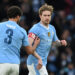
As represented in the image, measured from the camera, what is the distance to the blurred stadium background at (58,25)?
45.7 ft

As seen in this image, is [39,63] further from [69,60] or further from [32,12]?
[32,12]

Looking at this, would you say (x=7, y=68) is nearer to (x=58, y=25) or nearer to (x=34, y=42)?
(x=34, y=42)

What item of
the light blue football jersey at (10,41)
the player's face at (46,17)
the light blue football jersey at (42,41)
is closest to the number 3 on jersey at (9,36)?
the light blue football jersey at (10,41)

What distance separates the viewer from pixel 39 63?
8.95 meters

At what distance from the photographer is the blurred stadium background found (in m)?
13.9

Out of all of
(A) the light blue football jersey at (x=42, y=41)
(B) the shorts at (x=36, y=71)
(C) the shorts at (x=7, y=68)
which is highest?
(A) the light blue football jersey at (x=42, y=41)

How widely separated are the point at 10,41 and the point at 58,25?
7.09 meters

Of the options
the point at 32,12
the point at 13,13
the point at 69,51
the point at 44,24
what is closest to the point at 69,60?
the point at 69,51

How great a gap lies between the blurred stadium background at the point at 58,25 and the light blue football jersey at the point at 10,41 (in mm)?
5420

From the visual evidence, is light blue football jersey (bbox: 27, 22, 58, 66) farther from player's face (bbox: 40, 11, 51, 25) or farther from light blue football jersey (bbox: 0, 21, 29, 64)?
light blue football jersey (bbox: 0, 21, 29, 64)

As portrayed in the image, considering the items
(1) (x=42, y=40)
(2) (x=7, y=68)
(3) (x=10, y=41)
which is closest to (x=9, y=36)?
(3) (x=10, y=41)

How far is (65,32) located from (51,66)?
133 cm

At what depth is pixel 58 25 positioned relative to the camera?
15234 millimetres

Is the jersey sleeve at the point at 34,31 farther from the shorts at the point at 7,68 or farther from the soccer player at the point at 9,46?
the shorts at the point at 7,68
